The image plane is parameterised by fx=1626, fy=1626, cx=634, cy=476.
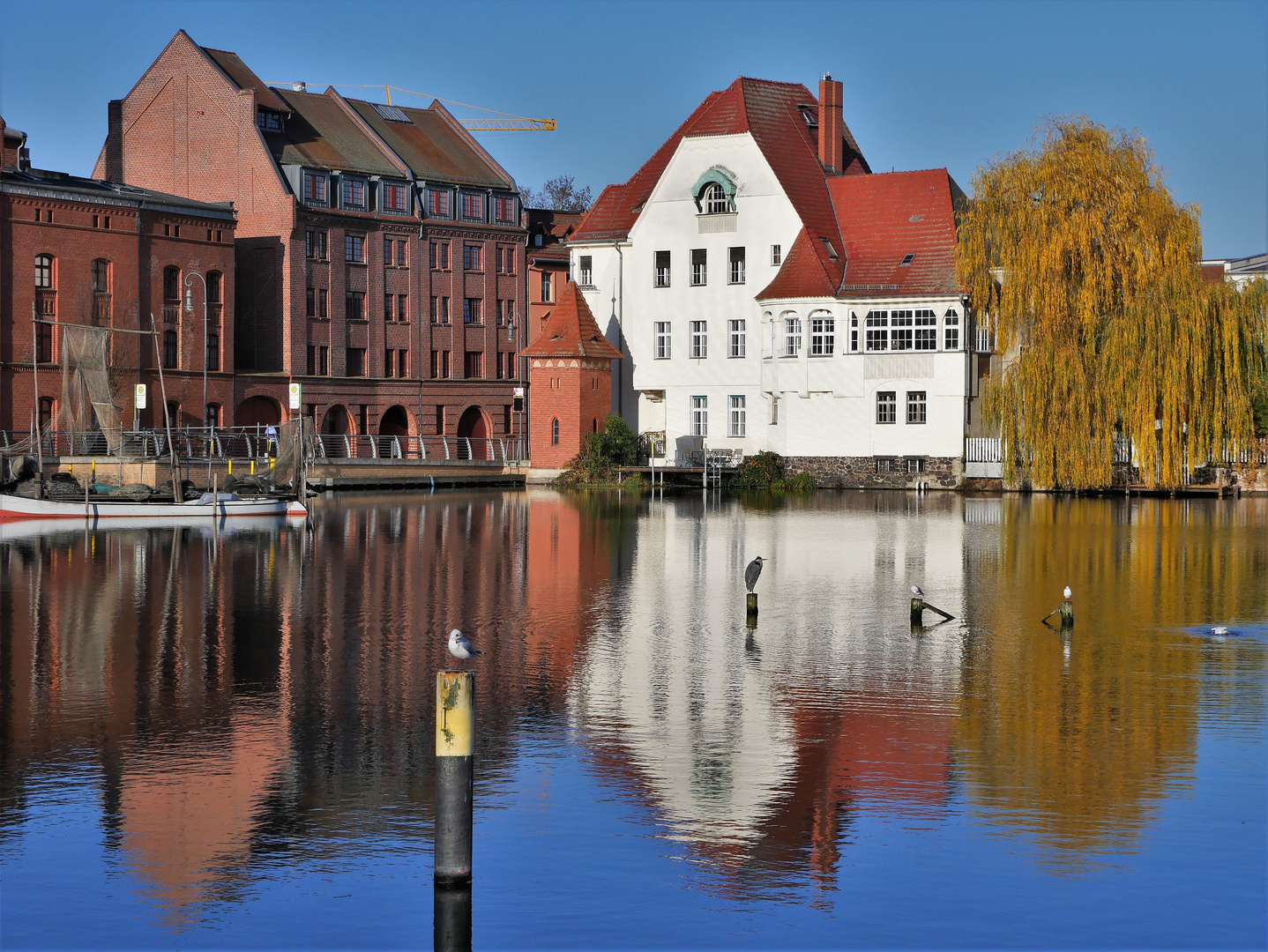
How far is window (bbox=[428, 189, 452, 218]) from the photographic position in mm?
83625

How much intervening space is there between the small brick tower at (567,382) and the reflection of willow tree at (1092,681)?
123 ft

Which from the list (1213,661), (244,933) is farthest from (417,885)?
(1213,661)

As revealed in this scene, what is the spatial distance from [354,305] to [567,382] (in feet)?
44.7

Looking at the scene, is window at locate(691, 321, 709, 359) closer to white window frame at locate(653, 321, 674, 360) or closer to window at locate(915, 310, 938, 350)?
white window frame at locate(653, 321, 674, 360)

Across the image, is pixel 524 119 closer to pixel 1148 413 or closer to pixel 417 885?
pixel 1148 413

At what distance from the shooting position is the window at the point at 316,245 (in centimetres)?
7794

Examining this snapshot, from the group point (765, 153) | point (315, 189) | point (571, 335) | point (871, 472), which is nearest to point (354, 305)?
point (315, 189)

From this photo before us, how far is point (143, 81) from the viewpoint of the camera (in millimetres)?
79438

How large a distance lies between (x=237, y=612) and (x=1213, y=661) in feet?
44.6

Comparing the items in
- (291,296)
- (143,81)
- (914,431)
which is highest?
(143,81)

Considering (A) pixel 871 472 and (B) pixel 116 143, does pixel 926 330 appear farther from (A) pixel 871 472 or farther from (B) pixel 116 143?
(B) pixel 116 143

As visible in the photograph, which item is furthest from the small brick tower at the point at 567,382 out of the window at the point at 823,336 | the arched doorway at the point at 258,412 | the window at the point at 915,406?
the window at the point at 915,406

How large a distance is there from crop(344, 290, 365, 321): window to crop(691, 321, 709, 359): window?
57.1 ft

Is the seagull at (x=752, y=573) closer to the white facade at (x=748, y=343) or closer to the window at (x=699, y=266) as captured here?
the white facade at (x=748, y=343)
